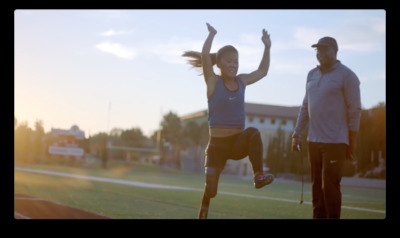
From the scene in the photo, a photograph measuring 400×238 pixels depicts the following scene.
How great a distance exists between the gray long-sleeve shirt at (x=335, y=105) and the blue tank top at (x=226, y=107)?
1014mm

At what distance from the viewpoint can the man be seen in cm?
512

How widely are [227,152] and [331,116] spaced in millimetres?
1265

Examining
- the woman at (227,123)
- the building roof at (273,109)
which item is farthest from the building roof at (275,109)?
the woman at (227,123)

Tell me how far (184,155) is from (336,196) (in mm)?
68800

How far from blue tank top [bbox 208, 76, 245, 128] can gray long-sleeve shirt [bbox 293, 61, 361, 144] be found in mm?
1014

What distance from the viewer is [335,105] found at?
516 cm

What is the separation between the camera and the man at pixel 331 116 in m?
5.12

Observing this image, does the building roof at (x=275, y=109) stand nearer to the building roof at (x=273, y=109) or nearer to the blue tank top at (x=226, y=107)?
the building roof at (x=273, y=109)

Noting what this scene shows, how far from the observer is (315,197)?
5.62m

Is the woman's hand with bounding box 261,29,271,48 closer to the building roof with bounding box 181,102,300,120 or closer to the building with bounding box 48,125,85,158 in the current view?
the building roof with bounding box 181,102,300,120

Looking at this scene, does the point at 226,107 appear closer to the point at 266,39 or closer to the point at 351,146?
the point at 266,39

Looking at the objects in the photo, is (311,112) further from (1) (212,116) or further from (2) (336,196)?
(1) (212,116)
